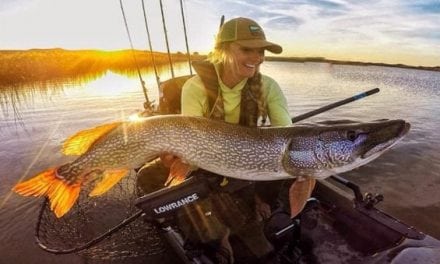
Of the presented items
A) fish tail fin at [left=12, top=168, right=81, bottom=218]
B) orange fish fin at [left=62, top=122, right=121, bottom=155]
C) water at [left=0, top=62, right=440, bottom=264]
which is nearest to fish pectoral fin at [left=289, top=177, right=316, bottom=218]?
orange fish fin at [left=62, top=122, right=121, bottom=155]

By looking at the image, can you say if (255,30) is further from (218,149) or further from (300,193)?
(300,193)

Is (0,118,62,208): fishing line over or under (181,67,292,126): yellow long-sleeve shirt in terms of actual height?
under

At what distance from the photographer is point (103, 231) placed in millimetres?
4652

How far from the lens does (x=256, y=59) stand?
115 inches

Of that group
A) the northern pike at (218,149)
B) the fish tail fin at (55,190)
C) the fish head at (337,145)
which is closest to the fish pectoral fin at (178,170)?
the northern pike at (218,149)

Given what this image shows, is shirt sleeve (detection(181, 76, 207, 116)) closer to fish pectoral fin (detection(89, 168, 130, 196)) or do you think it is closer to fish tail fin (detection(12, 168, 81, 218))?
fish pectoral fin (detection(89, 168, 130, 196))

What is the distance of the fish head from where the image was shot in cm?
227

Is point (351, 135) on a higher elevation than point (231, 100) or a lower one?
lower

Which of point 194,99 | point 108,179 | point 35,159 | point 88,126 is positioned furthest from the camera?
point 88,126

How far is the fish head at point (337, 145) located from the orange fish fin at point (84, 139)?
136 centimetres

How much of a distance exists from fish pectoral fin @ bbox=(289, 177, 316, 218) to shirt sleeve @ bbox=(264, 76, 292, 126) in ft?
2.92

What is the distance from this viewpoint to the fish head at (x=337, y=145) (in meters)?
2.27

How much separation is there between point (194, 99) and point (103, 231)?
275 centimetres

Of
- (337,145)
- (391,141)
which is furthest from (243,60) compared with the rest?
(391,141)
